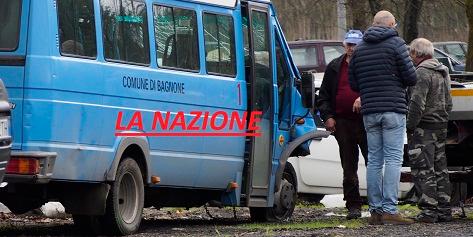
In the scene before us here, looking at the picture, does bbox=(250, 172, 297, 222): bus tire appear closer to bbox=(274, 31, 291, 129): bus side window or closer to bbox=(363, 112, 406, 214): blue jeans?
bbox=(274, 31, 291, 129): bus side window

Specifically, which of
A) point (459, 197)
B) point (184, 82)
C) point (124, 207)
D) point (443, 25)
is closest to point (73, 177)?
point (124, 207)

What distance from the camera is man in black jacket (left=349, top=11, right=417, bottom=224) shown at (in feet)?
39.4

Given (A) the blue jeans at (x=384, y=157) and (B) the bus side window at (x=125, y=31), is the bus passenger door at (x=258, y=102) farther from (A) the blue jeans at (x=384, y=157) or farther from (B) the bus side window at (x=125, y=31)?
(B) the bus side window at (x=125, y=31)

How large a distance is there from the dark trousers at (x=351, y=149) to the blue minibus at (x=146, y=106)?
21.9 inches

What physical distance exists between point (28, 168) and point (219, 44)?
11.4 feet

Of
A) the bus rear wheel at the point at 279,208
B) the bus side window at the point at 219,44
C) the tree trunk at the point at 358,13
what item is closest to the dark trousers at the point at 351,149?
the bus rear wheel at the point at 279,208

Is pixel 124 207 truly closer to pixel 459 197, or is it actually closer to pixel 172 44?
pixel 172 44

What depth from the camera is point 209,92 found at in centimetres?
1249

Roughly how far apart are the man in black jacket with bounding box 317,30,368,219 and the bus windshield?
425 centimetres

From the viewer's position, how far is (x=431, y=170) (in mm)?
12656

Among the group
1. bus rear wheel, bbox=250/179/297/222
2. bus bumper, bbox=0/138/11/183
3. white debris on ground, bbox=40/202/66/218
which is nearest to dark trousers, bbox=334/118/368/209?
bus rear wheel, bbox=250/179/297/222

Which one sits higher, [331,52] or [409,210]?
[331,52]

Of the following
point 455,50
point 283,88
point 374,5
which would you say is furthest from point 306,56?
point 283,88

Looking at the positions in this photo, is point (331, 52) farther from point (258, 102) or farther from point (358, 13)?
point (258, 102)
